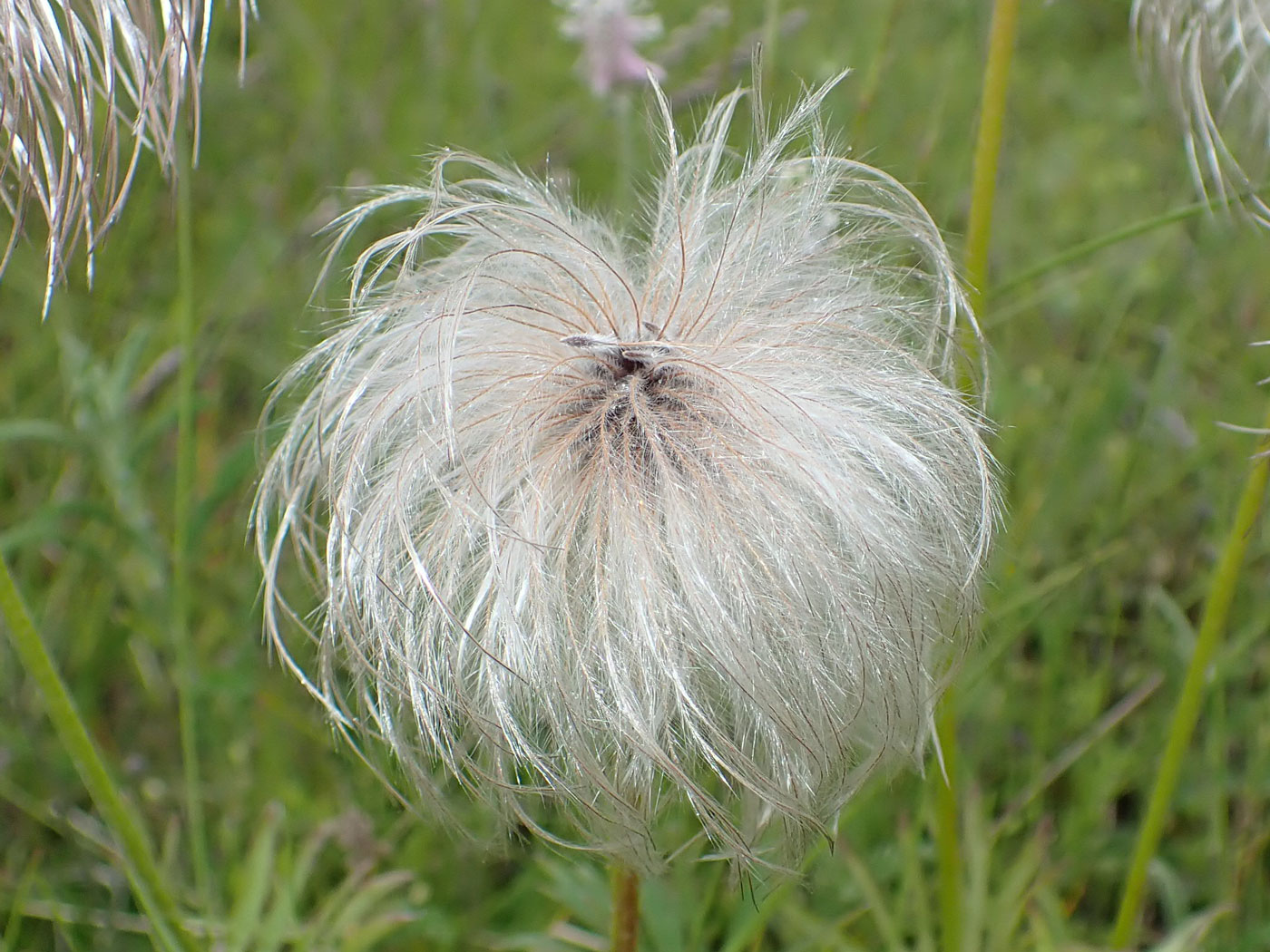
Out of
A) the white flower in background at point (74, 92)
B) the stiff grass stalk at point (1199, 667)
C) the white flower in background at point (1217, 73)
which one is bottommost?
the stiff grass stalk at point (1199, 667)

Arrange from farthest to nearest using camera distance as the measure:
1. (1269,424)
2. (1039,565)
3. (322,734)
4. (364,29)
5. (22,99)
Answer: (364,29) → (1039,565) → (322,734) → (1269,424) → (22,99)

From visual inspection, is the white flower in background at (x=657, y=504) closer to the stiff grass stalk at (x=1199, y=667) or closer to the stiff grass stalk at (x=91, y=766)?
the stiff grass stalk at (x=91, y=766)

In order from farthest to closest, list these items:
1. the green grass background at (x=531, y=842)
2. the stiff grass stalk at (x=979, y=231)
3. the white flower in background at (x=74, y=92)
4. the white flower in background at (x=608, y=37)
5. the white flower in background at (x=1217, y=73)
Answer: the white flower in background at (x=608, y=37)
the green grass background at (x=531, y=842)
the white flower in background at (x=1217, y=73)
the stiff grass stalk at (x=979, y=231)
the white flower in background at (x=74, y=92)

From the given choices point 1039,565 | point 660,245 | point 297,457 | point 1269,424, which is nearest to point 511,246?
point 660,245

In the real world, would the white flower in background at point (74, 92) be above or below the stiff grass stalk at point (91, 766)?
above

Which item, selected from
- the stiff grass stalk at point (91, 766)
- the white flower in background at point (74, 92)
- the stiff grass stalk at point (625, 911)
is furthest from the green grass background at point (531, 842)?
the white flower in background at point (74, 92)

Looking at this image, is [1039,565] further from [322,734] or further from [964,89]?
[964,89]

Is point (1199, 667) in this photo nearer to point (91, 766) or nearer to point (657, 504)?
point (657, 504)
